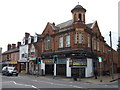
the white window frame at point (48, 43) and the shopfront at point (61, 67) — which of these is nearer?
the shopfront at point (61, 67)

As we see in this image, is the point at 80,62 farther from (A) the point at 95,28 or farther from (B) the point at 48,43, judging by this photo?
(A) the point at 95,28

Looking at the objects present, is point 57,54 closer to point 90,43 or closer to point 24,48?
point 90,43

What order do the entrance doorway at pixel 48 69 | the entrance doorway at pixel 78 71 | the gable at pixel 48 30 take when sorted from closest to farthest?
1. the entrance doorway at pixel 78 71
2. the gable at pixel 48 30
3. the entrance doorway at pixel 48 69

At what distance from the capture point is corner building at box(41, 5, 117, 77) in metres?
25.7

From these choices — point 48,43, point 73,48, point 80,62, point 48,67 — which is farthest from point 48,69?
point 80,62

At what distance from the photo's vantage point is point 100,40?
34500 millimetres

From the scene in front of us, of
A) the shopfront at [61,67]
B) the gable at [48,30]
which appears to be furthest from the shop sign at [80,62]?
the gable at [48,30]

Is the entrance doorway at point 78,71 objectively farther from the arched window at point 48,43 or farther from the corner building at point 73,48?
the arched window at point 48,43

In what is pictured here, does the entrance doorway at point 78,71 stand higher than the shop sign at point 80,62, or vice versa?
the shop sign at point 80,62

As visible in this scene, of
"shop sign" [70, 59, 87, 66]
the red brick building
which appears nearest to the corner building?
"shop sign" [70, 59, 87, 66]

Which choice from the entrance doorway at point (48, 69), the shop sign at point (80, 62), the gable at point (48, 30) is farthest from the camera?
the entrance doorway at point (48, 69)

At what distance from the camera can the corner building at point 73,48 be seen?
25.7m

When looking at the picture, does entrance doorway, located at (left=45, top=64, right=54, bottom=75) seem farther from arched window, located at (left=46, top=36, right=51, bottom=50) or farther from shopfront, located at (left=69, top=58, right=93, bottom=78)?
shopfront, located at (left=69, top=58, right=93, bottom=78)

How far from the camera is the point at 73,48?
85.9ft
